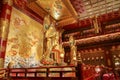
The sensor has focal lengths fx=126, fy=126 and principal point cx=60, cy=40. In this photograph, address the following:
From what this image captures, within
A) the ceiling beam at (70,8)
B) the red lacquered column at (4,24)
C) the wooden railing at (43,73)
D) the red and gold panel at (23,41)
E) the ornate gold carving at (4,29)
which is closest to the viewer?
the wooden railing at (43,73)

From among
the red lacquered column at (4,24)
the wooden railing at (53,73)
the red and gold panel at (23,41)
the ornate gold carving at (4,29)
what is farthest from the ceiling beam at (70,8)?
the wooden railing at (53,73)

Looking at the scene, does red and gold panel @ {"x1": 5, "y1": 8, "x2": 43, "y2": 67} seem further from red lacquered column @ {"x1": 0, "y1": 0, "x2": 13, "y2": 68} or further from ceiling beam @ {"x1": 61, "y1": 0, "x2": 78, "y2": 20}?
ceiling beam @ {"x1": 61, "y1": 0, "x2": 78, "y2": 20}

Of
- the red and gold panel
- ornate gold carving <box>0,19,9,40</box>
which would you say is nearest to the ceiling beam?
the red and gold panel

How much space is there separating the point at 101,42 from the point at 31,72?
4.97 meters

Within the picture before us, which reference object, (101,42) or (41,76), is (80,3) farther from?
(41,76)

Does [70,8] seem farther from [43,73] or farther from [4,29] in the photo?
[43,73]

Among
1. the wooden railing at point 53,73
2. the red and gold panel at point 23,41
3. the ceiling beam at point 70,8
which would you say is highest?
the ceiling beam at point 70,8

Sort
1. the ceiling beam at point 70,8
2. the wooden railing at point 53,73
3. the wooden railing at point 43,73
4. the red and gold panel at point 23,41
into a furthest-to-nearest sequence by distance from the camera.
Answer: the ceiling beam at point 70,8 → the red and gold panel at point 23,41 → the wooden railing at point 43,73 → the wooden railing at point 53,73

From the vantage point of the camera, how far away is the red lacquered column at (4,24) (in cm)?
381

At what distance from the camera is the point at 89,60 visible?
6.91m

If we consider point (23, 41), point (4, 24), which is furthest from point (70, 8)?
point (4, 24)

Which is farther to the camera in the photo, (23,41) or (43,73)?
(23,41)

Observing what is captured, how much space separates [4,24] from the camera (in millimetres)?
3992

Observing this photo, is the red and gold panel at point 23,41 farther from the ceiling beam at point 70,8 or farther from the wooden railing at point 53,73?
the ceiling beam at point 70,8
